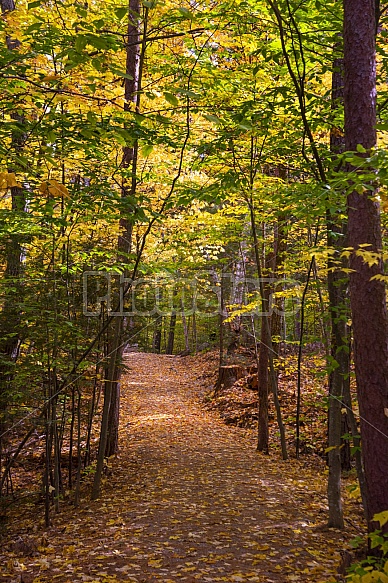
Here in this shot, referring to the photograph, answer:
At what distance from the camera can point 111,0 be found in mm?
8469

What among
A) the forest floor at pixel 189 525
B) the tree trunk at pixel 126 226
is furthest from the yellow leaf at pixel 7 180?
the forest floor at pixel 189 525

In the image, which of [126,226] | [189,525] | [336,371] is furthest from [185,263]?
[189,525]

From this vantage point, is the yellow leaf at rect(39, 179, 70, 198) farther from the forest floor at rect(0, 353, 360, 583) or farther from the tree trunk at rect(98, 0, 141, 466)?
the forest floor at rect(0, 353, 360, 583)

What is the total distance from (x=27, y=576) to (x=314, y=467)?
6.38 metres

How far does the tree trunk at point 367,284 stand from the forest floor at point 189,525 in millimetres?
1647

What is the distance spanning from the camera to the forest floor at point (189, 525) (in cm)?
476

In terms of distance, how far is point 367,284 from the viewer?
3.72 m

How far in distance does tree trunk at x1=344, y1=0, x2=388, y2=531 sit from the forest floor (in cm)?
165

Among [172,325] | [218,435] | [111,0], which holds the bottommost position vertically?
[218,435]

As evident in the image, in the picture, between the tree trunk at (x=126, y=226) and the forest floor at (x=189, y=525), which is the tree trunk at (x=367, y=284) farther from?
the tree trunk at (x=126, y=226)

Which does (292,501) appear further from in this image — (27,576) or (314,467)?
(27,576)

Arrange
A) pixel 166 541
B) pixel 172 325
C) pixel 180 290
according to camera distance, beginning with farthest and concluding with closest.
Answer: pixel 172 325 < pixel 180 290 < pixel 166 541

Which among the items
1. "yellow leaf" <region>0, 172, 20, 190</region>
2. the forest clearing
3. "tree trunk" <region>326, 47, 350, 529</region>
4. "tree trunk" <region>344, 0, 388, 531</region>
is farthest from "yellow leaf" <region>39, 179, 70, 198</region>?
"tree trunk" <region>326, 47, 350, 529</region>

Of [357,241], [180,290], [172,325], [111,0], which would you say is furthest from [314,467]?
[172,325]
